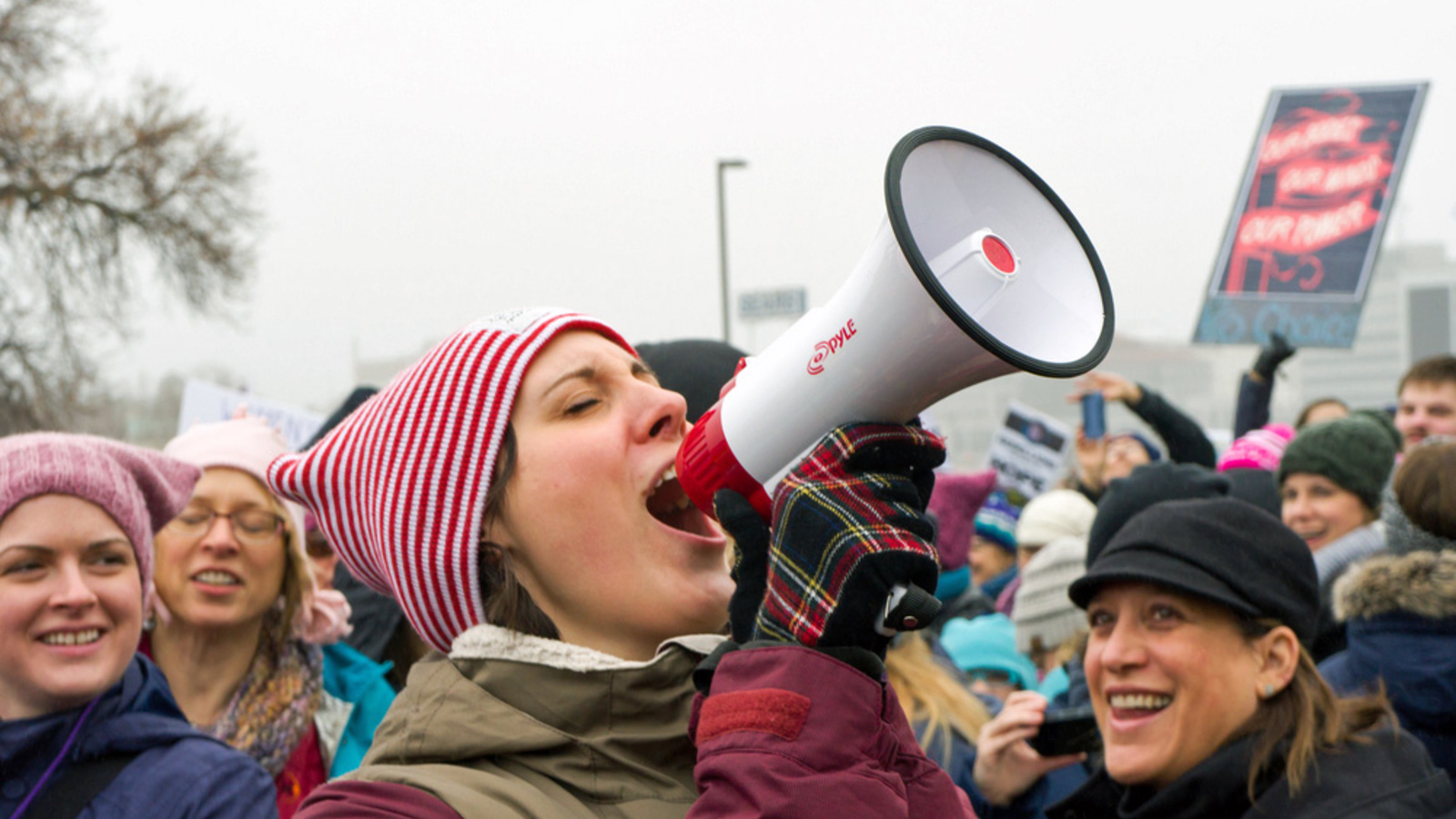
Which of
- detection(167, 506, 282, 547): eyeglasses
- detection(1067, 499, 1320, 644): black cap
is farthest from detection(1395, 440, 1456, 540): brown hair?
detection(167, 506, 282, 547): eyeglasses

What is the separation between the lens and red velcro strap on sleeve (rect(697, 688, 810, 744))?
1312 mm

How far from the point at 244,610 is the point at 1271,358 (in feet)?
16.2

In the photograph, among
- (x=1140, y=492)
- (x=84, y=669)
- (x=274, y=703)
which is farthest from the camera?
(x=1140, y=492)

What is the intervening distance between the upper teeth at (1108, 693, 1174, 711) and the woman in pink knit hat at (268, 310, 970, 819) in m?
1.23

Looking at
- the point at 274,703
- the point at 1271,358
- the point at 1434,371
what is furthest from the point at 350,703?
the point at 1271,358

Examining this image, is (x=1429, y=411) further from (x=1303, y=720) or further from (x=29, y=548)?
(x=29, y=548)

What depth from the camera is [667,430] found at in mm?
1769

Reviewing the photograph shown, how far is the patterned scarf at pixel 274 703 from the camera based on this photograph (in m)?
3.11

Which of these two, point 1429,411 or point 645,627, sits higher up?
point 645,627

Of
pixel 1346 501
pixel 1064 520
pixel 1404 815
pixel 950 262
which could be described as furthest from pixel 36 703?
pixel 1064 520

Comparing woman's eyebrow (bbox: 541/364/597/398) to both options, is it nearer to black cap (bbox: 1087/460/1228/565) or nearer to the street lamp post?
black cap (bbox: 1087/460/1228/565)

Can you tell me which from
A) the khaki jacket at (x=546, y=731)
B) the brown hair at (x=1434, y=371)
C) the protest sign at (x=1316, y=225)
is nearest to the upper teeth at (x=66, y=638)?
the khaki jacket at (x=546, y=731)

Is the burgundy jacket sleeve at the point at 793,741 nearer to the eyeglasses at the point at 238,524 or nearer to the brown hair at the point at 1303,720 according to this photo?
the brown hair at the point at 1303,720

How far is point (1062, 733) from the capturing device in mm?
3000
